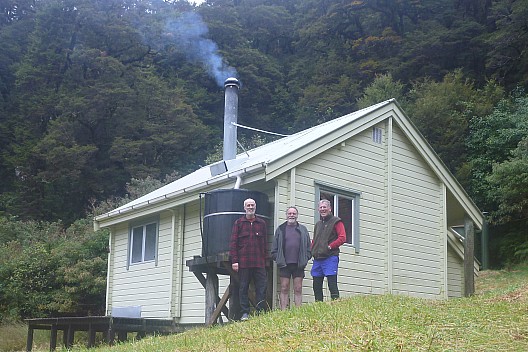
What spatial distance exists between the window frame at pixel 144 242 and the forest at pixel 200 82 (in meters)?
12.6

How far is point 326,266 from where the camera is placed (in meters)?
11.4

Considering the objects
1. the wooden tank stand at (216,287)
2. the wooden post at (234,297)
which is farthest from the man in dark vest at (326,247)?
the wooden post at (234,297)

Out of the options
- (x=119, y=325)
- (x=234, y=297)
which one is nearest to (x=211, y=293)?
(x=234, y=297)

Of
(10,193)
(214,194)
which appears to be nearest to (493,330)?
(214,194)

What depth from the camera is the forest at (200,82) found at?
32.1m

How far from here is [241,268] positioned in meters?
11.0

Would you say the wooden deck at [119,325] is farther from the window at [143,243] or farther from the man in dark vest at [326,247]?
the man in dark vest at [326,247]

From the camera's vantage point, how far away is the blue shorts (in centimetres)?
1132

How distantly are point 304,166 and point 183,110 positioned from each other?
27985mm

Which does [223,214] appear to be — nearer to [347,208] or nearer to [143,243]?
[347,208]

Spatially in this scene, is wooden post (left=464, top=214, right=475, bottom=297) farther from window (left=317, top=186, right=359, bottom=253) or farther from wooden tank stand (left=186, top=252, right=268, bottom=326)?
wooden tank stand (left=186, top=252, right=268, bottom=326)

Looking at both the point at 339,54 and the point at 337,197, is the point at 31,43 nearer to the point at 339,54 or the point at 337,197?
the point at 339,54

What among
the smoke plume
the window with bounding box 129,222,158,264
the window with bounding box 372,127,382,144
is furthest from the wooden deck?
the smoke plume

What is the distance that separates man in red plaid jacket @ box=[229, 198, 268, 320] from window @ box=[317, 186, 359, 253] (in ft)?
8.78
